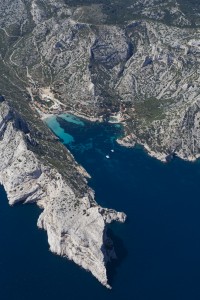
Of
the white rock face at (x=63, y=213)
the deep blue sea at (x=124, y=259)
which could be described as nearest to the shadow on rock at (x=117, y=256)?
the deep blue sea at (x=124, y=259)

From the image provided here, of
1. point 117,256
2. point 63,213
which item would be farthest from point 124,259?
point 63,213

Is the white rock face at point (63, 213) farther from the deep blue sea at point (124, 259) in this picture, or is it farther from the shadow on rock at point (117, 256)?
the deep blue sea at point (124, 259)

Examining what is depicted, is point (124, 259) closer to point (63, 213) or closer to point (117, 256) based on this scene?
point (117, 256)

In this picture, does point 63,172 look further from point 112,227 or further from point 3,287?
point 3,287

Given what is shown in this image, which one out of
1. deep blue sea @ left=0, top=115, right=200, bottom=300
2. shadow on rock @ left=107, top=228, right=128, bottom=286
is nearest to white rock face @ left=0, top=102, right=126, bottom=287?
shadow on rock @ left=107, top=228, right=128, bottom=286

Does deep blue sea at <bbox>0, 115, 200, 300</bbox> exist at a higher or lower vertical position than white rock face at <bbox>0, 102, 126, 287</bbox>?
lower

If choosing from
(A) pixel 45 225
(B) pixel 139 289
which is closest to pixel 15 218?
(A) pixel 45 225

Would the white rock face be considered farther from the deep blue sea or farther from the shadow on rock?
the deep blue sea

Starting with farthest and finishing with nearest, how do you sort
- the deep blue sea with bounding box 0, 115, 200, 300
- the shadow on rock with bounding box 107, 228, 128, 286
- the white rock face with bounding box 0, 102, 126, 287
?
1. the white rock face with bounding box 0, 102, 126, 287
2. the shadow on rock with bounding box 107, 228, 128, 286
3. the deep blue sea with bounding box 0, 115, 200, 300
